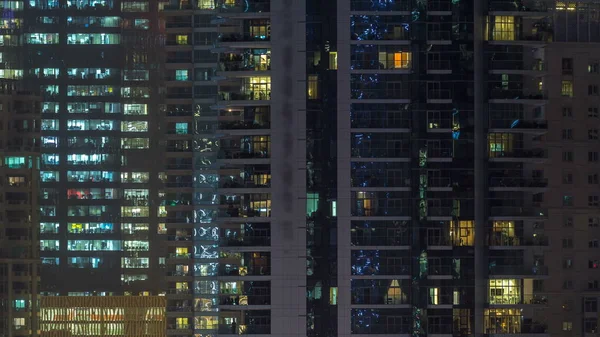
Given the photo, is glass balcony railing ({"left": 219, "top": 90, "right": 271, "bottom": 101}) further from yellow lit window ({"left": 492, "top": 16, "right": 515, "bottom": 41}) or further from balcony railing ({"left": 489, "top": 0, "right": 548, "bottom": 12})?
balcony railing ({"left": 489, "top": 0, "right": 548, "bottom": 12})

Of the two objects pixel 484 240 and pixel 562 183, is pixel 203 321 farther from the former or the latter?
pixel 484 240

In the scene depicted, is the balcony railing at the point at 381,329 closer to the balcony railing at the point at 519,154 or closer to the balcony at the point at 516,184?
the balcony at the point at 516,184

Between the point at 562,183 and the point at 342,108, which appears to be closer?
the point at 342,108

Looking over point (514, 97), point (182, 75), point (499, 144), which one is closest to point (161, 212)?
point (182, 75)

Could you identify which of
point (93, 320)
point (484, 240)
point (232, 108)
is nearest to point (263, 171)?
point (232, 108)

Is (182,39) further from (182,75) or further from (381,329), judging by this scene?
(381,329)

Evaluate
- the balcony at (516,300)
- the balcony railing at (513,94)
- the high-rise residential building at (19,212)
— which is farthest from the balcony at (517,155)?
the high-rise residential building at (19,212)

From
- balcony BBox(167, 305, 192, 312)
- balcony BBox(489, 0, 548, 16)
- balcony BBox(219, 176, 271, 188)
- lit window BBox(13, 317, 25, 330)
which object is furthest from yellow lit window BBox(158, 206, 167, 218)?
balcony BBox(489, 0, 548, 16)

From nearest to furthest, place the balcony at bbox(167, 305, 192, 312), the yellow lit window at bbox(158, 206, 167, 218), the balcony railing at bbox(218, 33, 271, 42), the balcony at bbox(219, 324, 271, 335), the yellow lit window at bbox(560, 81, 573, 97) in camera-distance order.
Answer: the balcony at bbox(219, 324, 271, 335)
the balcony railing at bbox(218, 33, 271, 42)
the yellow lit window at bbox(560, 81, 573, 97)
the balcony at bbox(167, 305, 192, 312)
the yellow lit window at bbox(158, 206, 167, 218)
